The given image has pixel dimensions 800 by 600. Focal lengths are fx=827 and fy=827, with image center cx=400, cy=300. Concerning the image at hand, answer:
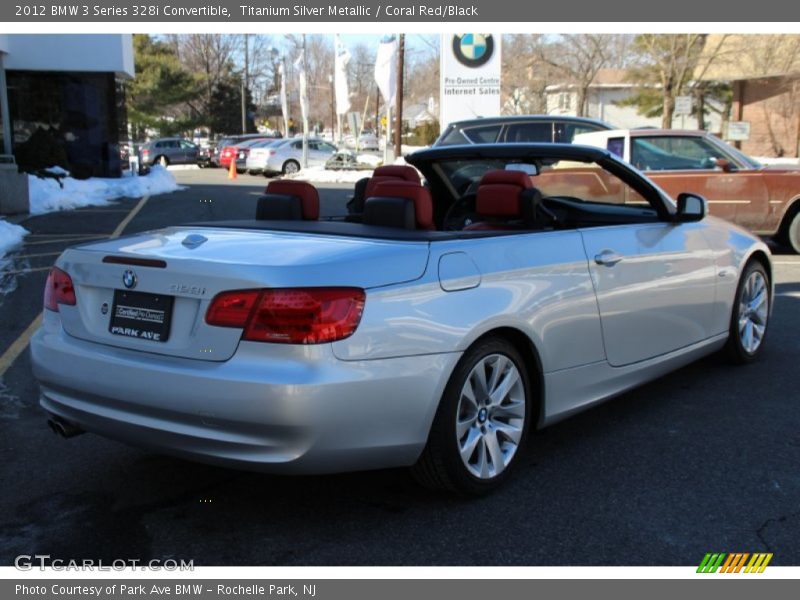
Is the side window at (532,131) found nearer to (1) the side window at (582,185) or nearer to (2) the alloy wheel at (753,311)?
(1) the side window at (582,185)

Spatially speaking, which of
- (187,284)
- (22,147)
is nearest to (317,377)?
(187,284)

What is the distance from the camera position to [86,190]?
66.4 feet

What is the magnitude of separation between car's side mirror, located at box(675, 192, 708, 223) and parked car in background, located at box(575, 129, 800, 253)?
633 cm

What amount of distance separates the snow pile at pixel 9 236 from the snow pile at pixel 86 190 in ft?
12.8

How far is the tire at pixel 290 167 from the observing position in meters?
34.1

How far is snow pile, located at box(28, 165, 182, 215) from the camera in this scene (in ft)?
58.0

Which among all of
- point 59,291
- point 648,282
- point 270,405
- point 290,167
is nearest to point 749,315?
point 648,282

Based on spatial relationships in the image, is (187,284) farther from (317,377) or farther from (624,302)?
(624,302)

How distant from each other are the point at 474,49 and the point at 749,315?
18372 millimetres

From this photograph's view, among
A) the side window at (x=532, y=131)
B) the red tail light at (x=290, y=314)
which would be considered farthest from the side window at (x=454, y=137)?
the red tail light at (x=290, y=314)

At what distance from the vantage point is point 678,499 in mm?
3744

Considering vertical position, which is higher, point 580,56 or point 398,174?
point 580,56

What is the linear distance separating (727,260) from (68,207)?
15.7 meters

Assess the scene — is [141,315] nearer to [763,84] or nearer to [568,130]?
[568,130]
